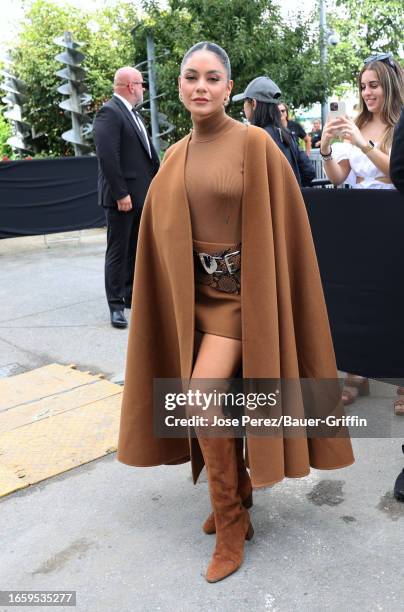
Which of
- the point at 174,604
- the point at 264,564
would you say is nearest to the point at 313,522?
the point at 264,564

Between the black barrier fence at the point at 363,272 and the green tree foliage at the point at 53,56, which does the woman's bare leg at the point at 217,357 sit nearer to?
the black barrier fence at the point at 363,272

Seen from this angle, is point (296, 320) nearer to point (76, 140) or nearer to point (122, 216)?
point (122, 216)

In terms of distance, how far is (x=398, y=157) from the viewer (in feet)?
7.62

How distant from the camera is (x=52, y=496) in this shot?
3.18 meters

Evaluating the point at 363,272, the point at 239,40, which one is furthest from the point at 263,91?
the point at 239,40

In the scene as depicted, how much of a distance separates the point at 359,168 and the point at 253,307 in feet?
5.49

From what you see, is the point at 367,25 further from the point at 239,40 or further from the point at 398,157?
the point at 398,157

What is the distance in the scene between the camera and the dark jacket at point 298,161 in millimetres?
4500

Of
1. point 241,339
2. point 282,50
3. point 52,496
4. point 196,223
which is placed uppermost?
point 282,50

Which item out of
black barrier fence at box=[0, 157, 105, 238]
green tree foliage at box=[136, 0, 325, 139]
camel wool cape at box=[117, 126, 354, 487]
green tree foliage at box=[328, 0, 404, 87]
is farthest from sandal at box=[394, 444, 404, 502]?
green tree foliage at box=[328, 0, 404, 87]

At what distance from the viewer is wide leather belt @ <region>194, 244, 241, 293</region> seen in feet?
8.09

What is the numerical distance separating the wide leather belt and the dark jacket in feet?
7.06

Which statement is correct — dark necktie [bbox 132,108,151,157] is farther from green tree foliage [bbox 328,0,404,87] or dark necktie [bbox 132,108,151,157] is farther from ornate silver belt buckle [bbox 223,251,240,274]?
green tree foliage [bbox 328,0,404,87]

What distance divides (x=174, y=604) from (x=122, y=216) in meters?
3.89
